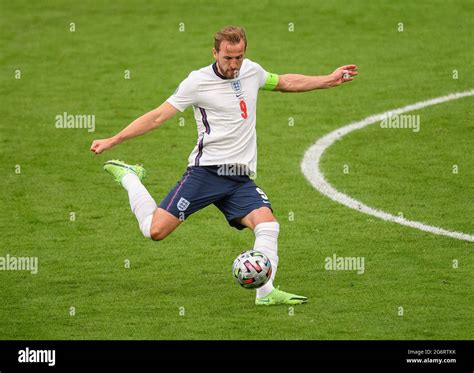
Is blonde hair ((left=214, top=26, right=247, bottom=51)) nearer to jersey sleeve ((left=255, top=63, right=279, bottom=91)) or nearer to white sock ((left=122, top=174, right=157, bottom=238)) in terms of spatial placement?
jersey sleeve ((left=255, top=63, right=279, bottom=91))

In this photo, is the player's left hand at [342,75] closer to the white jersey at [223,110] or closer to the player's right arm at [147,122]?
the white jersey at [223,110]

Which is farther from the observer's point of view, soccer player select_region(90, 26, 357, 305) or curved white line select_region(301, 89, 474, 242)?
curved white line select_region(301, 89, 474, 242)

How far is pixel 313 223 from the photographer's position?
16797mm

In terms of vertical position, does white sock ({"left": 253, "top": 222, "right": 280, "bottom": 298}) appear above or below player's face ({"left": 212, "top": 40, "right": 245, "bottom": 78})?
below

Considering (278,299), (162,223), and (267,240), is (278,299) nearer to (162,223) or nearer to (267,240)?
(267,240)

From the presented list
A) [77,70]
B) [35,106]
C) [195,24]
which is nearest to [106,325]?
[35,106]

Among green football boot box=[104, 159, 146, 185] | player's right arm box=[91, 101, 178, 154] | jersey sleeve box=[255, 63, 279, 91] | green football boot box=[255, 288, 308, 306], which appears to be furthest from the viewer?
green football boot box=[104, 159, 146, 185]

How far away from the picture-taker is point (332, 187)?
18188 mm

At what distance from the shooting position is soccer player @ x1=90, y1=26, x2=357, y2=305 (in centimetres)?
1336

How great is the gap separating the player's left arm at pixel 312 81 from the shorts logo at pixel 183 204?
1.62 m

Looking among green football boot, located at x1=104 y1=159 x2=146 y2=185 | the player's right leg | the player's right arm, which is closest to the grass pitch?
the player's right leg

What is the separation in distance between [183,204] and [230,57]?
173cm

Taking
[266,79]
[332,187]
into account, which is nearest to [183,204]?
[266,79]

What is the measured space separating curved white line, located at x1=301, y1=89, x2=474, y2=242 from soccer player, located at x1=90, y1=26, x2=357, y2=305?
3.20 metres
